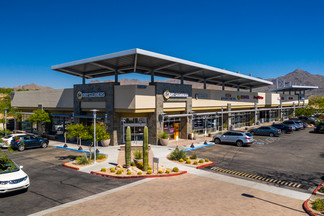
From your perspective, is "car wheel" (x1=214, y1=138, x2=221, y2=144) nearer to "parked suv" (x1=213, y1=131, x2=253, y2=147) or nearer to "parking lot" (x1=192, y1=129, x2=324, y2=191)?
"parked suv" (x1=213, y1=131, x2=253, y2=147)

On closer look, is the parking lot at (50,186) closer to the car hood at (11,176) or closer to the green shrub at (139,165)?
the car hood at (11,176)

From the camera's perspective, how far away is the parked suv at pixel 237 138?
83.9 feet

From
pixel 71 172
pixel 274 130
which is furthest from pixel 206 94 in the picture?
pixel 71 172

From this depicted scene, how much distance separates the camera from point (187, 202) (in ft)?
35.8

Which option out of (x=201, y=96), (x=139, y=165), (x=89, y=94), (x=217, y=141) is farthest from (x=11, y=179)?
(x=201, y=96)

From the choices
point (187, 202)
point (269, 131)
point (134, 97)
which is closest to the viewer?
point (187, 202)

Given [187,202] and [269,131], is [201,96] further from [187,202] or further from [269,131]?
[187,202]

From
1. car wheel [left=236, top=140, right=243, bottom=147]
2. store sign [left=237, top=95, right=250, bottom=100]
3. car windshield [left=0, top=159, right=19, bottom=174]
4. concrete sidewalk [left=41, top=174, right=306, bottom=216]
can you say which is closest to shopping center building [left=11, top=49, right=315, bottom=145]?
store sign [left=237, top=95, right=250, bottom=100]

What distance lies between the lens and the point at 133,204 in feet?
35.0

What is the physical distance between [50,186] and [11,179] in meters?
2.30

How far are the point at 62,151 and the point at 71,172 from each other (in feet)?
28.3

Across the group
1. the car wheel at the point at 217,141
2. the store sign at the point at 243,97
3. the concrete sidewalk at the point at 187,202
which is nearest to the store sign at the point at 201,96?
the car wheel at the point at 217,141

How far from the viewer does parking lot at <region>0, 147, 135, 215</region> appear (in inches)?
420

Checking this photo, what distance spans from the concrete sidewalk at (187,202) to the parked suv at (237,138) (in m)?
13.2
